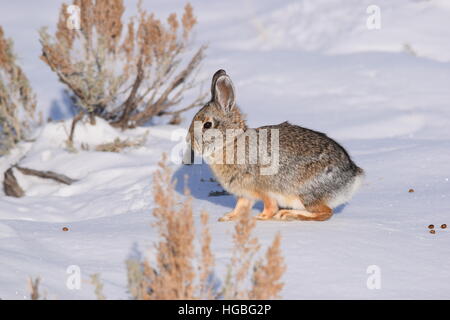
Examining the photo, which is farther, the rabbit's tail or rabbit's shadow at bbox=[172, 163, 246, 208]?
rabbit's shadow at bbox=[172, 163, 246, 208]

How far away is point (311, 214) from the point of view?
4711 millimetres

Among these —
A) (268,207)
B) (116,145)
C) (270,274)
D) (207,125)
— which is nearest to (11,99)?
(116,145)

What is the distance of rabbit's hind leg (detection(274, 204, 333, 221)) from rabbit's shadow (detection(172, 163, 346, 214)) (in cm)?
63

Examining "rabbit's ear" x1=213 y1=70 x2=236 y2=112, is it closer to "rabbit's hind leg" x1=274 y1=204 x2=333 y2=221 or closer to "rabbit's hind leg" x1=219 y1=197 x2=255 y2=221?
"rabbit's hind leg" x1=219 y1=197 x2=255 y2=221

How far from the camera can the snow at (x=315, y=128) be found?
356 centimetres

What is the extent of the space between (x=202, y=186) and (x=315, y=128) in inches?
103

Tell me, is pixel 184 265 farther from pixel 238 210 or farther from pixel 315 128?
pixel 315 128

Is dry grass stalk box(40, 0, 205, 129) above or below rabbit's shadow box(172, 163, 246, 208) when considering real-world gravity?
above

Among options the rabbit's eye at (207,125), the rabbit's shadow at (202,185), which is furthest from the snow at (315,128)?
the rabbit's eye at (207,125)

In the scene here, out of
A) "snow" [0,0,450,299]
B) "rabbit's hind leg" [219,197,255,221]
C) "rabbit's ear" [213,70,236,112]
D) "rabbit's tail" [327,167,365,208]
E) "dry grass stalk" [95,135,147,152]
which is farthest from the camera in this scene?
"dry grass stalk" [95,135,147,152]

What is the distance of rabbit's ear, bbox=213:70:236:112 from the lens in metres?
4.55

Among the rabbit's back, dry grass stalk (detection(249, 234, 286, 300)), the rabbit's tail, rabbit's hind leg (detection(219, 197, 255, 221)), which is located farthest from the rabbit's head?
Result: dry grass stalk (detection(249, 234, 286, 300))
